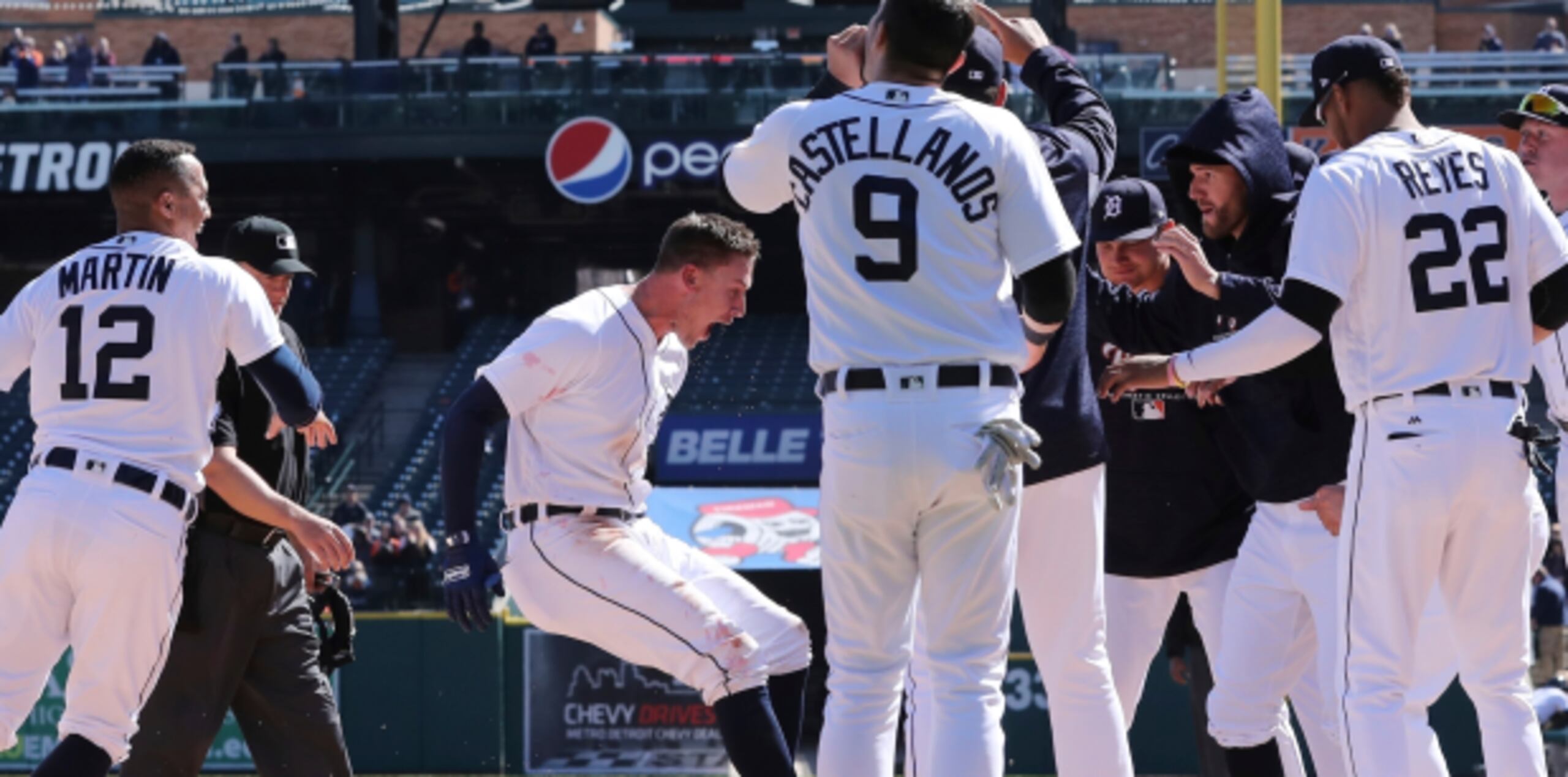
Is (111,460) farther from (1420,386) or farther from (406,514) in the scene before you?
(406,514)

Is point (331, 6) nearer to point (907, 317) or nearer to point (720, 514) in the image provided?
point (720, 514)

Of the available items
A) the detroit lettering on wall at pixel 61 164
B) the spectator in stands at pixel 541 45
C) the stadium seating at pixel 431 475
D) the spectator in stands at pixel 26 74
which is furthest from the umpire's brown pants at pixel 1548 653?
the spectator in stands at pixel 26 74

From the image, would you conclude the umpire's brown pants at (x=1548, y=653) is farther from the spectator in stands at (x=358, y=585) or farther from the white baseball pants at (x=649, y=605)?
the spectator in stands at (x=358, y=585)

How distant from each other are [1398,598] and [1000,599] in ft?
3.58

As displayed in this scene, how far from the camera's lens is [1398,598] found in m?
4.67

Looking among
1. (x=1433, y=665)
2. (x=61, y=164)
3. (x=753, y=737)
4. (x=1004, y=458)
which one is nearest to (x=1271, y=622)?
(x=1433, y=665)

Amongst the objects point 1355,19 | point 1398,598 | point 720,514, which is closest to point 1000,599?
point 1398,598

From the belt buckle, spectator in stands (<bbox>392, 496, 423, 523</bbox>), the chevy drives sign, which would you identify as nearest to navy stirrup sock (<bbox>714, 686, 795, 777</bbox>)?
the belt buckle

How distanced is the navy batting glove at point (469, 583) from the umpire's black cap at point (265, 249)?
1.55 metres

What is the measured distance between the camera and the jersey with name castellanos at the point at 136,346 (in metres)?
5.03

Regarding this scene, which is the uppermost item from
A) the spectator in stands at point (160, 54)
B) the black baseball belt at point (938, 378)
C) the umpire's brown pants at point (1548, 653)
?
the spectator in stands at point (160, 54)

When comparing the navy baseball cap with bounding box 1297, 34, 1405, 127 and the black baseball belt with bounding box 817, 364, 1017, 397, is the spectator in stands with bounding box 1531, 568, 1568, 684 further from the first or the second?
the black baseball belt with bounding box 817, 364, 1017, 397

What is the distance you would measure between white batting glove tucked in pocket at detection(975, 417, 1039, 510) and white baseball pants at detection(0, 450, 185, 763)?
228 cm

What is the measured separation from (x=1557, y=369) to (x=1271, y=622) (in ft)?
3.76
